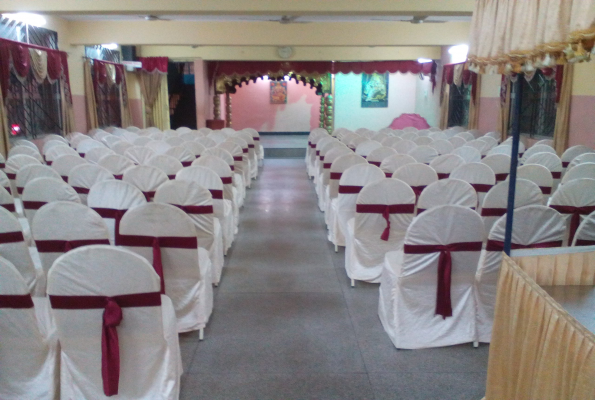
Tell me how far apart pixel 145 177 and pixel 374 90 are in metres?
14.6

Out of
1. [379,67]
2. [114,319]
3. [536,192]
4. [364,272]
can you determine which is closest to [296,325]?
[364,272]

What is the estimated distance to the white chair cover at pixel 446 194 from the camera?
3990 millimetres

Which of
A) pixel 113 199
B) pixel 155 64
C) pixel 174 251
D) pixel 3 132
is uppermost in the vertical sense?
pixel 155 64

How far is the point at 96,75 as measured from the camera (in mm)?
11922

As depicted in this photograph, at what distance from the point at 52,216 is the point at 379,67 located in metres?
14.5

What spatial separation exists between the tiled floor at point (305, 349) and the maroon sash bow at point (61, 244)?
0.93 m

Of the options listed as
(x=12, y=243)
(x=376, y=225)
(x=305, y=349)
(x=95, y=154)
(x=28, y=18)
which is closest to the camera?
(x=12, y=243)

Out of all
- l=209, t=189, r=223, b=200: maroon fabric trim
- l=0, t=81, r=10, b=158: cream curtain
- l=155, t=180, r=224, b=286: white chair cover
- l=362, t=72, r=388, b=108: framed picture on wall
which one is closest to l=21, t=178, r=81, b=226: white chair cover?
l=155, t=180, r=224, b=286: white chair cover

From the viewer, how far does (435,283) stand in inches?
128

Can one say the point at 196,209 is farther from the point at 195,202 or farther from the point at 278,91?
the point at 278,91

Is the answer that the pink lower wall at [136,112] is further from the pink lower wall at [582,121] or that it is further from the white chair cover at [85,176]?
the pink lower wall at [582,121]

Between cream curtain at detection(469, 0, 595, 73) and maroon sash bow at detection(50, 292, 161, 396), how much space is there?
187 centimetres

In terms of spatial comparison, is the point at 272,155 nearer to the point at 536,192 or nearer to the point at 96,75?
the point at 96,75

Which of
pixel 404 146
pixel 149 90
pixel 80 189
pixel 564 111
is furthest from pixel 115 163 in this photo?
pixel 149 90
